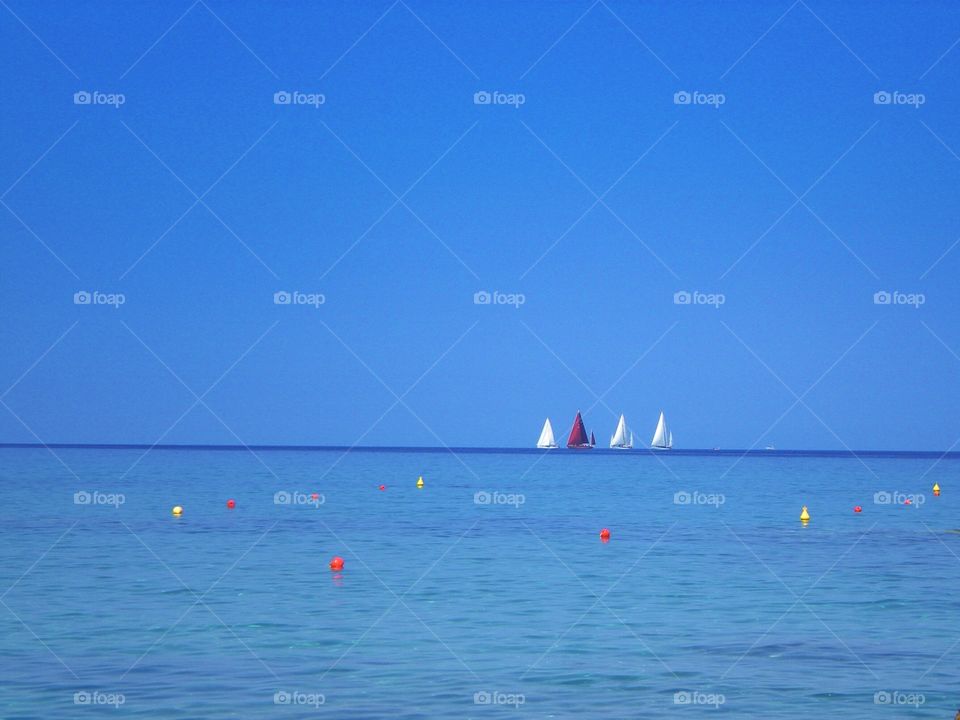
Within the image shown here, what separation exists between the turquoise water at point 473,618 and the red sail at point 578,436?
450 ft

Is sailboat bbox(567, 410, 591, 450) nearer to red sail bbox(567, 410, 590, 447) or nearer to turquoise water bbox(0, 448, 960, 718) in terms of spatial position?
red sail bbox(567, 410, 590, 447)

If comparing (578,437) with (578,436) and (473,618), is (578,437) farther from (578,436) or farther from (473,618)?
(473,618)

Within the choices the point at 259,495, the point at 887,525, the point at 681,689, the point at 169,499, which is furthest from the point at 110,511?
the point at 681,689

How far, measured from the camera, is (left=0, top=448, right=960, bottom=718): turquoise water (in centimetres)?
1580

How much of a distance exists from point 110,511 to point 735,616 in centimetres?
3324

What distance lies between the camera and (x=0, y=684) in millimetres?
16188

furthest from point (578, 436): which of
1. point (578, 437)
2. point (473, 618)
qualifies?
point (473, 618)

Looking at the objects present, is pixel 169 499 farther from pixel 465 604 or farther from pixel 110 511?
pixel 465 604

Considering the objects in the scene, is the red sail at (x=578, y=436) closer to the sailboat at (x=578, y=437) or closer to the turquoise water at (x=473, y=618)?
the sailboat at (x=578, y=437)

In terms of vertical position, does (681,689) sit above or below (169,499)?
below

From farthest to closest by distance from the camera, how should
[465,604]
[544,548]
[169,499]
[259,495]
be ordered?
[259,495] → [169,499] → [544,548] → [465,604]

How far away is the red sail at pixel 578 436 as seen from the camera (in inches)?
7244

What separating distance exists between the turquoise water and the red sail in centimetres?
13709

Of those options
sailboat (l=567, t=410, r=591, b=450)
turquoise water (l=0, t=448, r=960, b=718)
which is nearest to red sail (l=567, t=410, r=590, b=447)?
sailboat (l=567, t=410, r=591, b=450)
